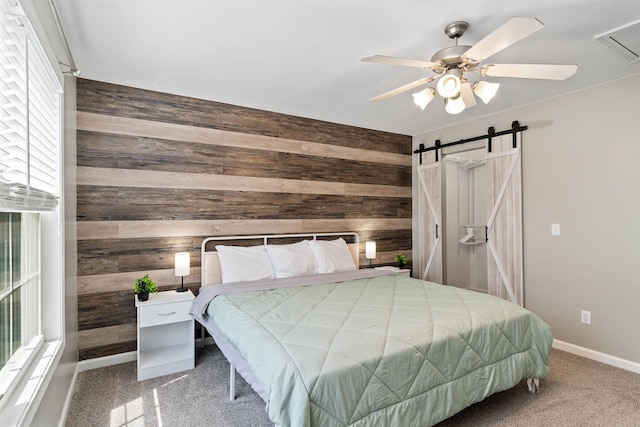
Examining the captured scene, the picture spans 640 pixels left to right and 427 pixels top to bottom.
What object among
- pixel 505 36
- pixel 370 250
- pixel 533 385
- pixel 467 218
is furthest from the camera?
pixel 467 218

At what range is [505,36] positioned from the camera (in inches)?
66.2

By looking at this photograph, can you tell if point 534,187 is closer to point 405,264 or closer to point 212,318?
point 405,264

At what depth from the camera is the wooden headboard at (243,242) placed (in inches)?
133

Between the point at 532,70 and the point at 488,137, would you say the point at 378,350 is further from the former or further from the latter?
the point at 488,137

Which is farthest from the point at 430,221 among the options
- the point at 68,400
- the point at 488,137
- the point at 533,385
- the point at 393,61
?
the point at 68,400

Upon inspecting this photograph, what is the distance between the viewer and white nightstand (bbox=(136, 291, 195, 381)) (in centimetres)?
275

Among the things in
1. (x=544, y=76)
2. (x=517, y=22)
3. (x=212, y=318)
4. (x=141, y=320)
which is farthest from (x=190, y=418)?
(x=544, y=76)

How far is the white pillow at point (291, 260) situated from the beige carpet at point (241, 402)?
3.53 feet

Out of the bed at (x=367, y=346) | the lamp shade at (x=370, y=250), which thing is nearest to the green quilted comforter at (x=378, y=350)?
the bed at (x=367, y=346)

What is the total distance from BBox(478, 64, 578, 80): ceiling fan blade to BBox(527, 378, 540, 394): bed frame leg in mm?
2156

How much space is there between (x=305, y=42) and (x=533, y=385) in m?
3.16

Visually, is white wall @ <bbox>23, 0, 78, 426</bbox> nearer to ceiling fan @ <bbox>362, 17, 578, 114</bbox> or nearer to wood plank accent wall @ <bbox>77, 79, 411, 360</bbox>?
wood plank accent wall @ <bbox>77, 79, 411, 360</bbox>

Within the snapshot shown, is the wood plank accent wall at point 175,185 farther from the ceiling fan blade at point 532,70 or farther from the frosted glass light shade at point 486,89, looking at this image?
the ceiling fan blade at point 532,70

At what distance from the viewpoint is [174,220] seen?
330 cm
